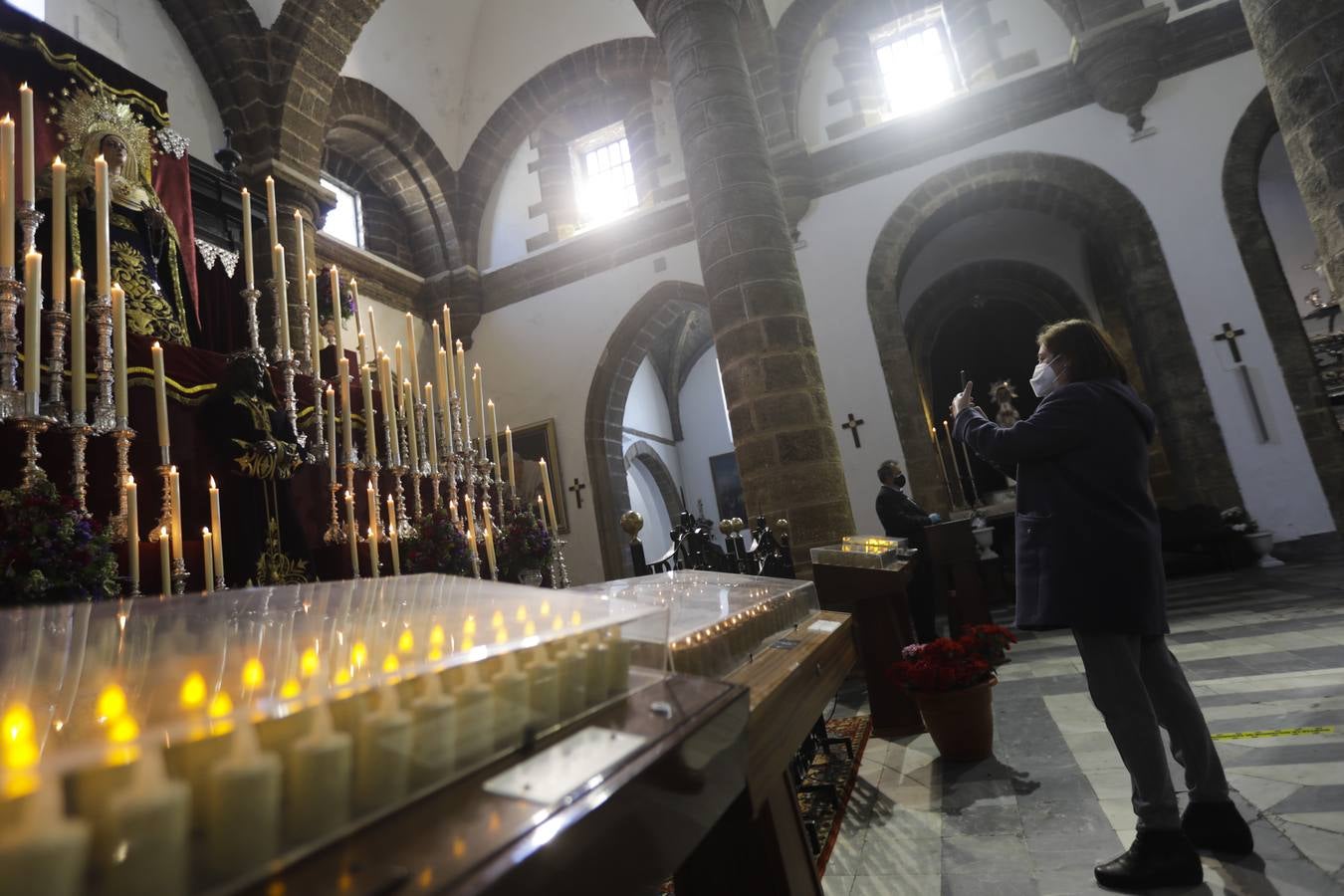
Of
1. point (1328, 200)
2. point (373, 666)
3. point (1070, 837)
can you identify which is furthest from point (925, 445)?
point (373, 666)

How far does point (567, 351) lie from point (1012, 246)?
748cm

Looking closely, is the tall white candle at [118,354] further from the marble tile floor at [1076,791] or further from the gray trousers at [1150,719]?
the gray trousers at [1150,719]

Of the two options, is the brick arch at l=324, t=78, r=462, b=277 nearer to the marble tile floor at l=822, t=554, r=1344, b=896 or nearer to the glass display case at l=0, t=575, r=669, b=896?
the marble tile floor at l=822, t=554, r=1344, b=896

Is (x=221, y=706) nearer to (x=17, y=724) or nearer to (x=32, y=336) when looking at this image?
(x=17, y=724)

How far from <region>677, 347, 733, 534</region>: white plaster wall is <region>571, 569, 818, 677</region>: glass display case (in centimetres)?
1382

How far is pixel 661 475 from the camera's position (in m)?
15.3

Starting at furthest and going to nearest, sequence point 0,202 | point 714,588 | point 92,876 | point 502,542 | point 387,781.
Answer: point 502,542, point 0,202, point 714,588, point 387,781, point 92,876

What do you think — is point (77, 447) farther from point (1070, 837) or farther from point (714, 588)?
point (1070, 837)

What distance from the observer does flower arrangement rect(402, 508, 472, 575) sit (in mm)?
3227

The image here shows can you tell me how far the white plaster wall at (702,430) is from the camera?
16.1m

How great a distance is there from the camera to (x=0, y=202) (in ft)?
7.14

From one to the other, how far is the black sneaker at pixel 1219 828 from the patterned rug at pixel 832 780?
40.3 inches

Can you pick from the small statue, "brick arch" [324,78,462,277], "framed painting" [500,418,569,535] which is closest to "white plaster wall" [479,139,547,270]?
"brick arch" [324,78,462,277]

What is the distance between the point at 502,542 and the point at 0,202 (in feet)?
7.63
